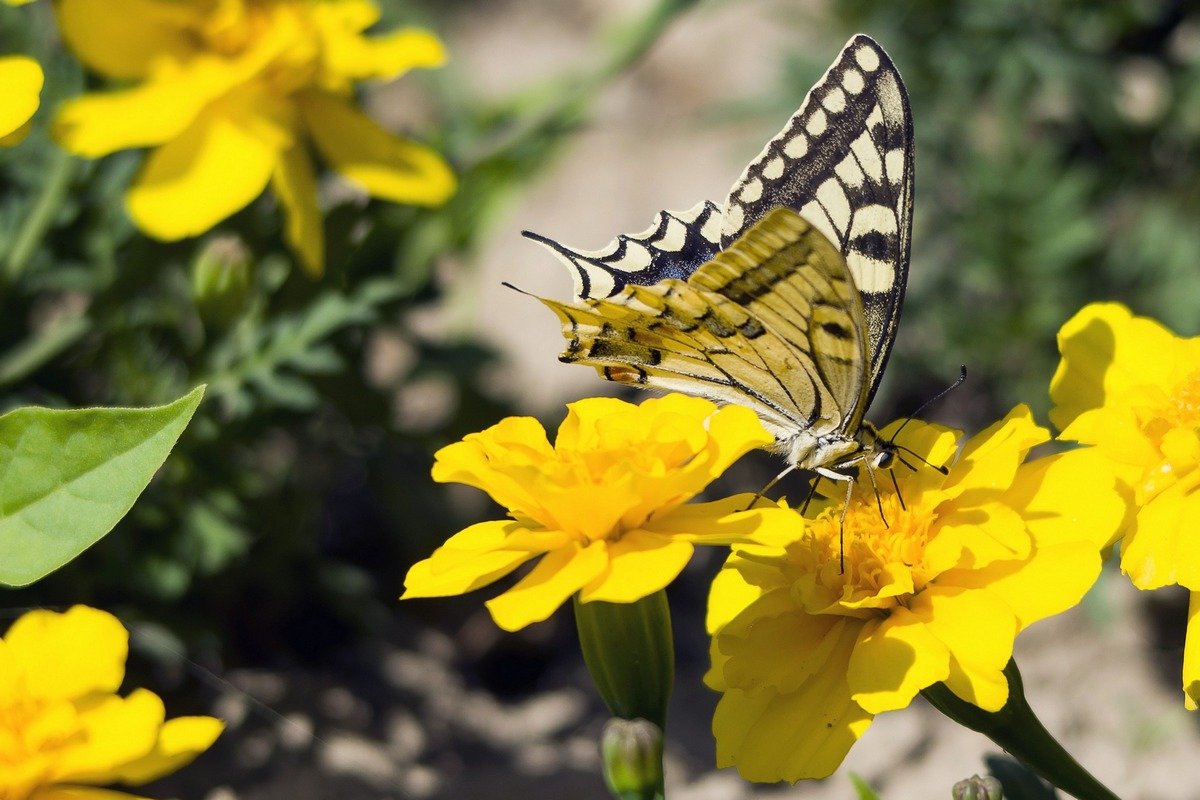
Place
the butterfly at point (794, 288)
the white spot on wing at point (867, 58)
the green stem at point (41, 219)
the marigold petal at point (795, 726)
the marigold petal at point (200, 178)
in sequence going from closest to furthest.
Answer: the marigold petal at point (795, 726) → the butterfly at point (794, 288) → the white spot on wing at point (867, 58) → the marigold petal at point (200, 178) → the green stem at point (41, 219)

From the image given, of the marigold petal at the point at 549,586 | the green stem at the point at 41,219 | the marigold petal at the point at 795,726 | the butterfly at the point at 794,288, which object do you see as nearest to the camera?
the marigold petal at the point at 549,586

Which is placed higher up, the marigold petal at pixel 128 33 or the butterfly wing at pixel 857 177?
the butterfly wing at pixel 857 177

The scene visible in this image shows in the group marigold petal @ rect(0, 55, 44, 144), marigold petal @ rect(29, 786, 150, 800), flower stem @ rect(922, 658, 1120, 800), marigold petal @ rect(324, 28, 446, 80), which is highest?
marigold petal @ rect(0, 55, 44, 144)

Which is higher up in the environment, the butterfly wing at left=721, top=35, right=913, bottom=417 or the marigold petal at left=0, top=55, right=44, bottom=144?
the butterfly wing at left=721, top=35, right=913, bottom=417

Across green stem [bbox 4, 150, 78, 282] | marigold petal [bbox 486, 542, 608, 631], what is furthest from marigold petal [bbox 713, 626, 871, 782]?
green stem [bbox 4, 150, 78, 282]

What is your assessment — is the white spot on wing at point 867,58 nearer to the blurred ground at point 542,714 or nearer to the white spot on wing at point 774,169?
the white spot on wing at point 774,169

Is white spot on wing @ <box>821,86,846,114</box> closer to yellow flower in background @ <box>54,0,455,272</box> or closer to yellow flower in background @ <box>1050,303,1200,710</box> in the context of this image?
yellow flower in background @ <box>1050,303,1200,710</box>

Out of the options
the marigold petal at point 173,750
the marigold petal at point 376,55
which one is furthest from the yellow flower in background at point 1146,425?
the marigold petal at point 376,55

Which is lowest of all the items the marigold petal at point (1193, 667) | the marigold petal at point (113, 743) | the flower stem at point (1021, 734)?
the marigold petal at point (113, 743)
